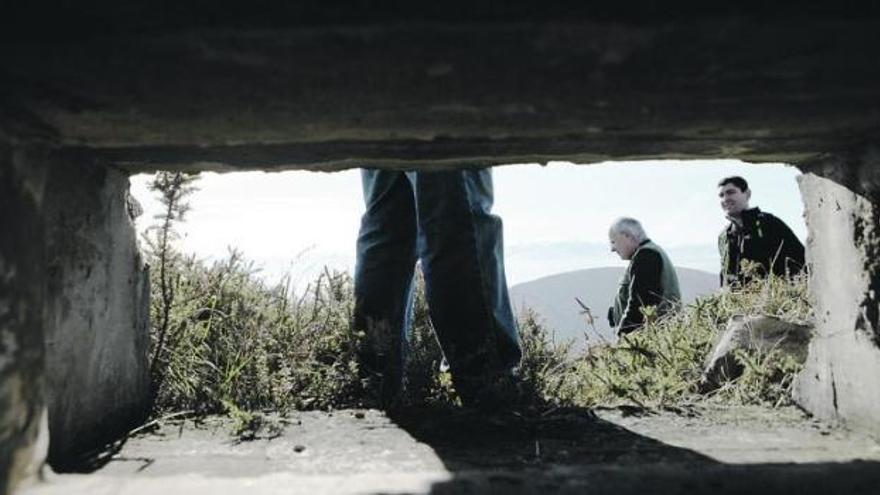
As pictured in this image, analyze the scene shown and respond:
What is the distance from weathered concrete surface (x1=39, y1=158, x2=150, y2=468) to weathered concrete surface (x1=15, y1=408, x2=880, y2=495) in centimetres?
14

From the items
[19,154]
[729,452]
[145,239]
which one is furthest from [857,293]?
[145,239]

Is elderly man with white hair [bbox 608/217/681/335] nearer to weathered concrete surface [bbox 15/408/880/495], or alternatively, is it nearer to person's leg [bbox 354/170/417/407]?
person's leg [bbox 354/170/417/407]

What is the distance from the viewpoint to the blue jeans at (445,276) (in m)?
2.49

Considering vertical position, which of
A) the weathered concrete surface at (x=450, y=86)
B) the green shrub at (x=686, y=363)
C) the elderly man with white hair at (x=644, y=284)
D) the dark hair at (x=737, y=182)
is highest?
the dark hair at (x=737, y=182)

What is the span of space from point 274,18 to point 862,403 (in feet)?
6.15

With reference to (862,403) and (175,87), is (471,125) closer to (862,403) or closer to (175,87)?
(175,87)

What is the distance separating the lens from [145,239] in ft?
8.97

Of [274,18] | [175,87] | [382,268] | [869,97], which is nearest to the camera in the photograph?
[274,18]

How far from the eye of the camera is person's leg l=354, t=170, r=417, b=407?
106 inches

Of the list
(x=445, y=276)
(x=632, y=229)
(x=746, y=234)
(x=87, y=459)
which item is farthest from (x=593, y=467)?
(x=746, y=234)

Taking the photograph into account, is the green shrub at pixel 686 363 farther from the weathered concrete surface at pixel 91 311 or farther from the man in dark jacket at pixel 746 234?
the man in dark jacket at pixel 746 234

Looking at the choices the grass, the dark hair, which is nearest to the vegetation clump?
the grass

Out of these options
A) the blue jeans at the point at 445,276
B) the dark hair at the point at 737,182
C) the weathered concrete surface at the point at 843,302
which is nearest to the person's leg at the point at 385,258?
the blue jeans at the point at 445,276

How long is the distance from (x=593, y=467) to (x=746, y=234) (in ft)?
18.8
